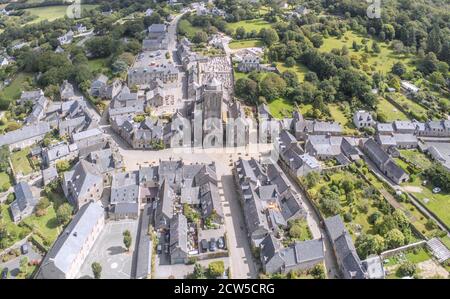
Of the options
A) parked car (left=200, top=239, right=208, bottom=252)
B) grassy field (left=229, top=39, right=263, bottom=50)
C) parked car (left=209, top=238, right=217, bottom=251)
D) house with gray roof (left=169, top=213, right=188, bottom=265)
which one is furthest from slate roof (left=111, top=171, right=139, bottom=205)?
grassy field (left=229, top=39, right=263, bottom=50)

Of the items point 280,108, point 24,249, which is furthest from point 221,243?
point 280,108

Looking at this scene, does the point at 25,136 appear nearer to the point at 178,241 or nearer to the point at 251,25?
the point at 178,241

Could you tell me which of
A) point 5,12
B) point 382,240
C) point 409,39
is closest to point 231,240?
point 382,240

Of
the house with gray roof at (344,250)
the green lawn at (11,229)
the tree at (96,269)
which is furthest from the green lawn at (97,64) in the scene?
the house with gray roof at (344,250)

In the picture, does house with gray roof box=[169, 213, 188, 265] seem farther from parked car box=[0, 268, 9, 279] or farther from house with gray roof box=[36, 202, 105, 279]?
parked car box=[0, 268, 9, 279]

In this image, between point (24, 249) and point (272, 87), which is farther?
point (272, 87)
